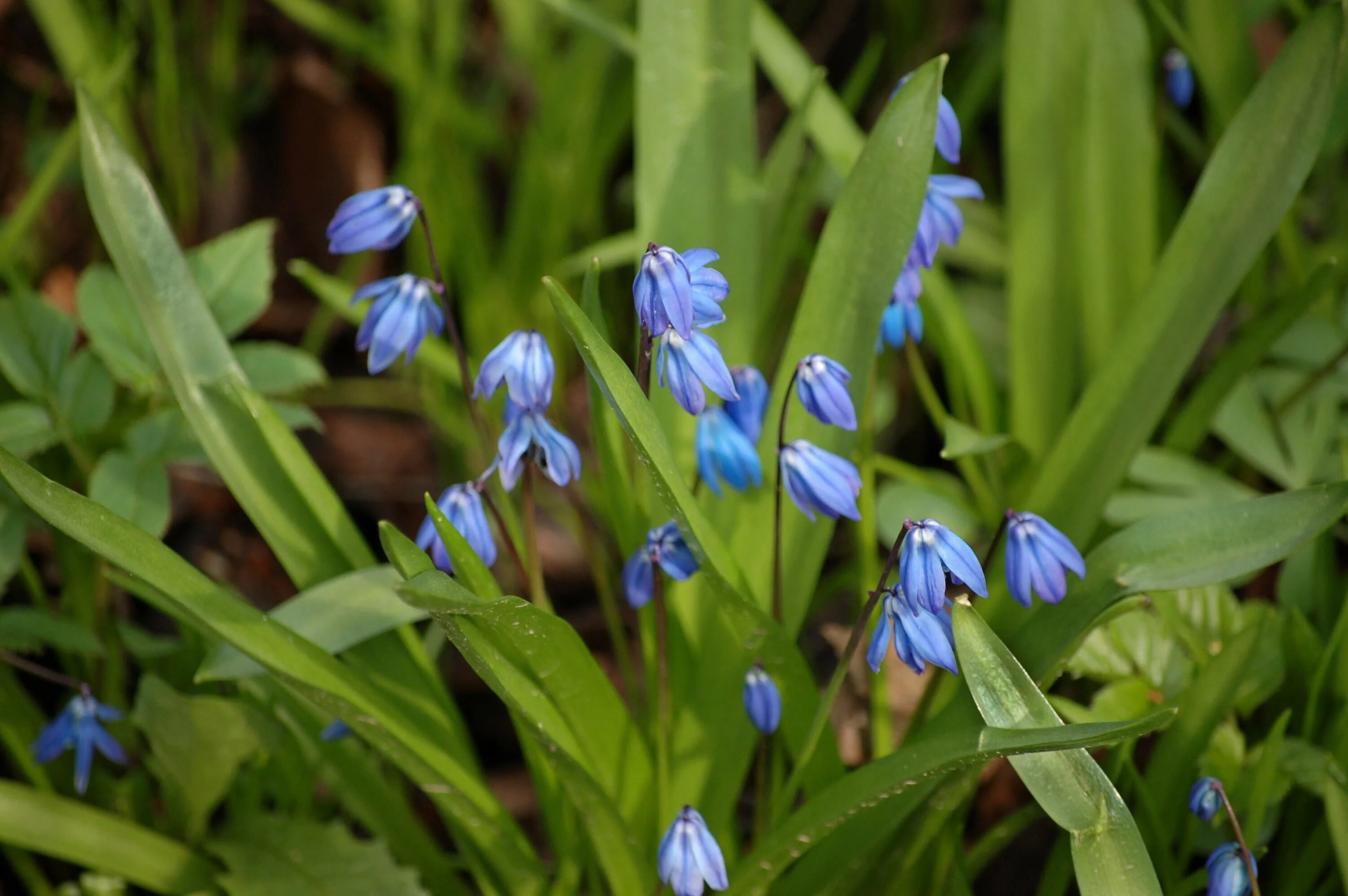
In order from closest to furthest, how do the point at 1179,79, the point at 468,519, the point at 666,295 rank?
the point at 666,295
the point at 468,519
the point at 1179,79

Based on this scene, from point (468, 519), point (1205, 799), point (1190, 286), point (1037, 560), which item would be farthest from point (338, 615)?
point (1190, 286)

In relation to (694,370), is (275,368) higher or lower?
lower

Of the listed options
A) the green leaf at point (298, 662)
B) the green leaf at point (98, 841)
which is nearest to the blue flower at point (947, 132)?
the green leaf at point (298, 662)

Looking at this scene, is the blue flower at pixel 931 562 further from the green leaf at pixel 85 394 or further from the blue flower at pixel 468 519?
the green leaf at pixel 85 394

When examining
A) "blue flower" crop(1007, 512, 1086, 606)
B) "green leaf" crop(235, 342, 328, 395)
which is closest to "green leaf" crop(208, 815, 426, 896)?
"green leaf" crop(235, 342, 328, 395)

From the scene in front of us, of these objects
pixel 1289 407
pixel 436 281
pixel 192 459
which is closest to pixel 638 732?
pixel 436 281

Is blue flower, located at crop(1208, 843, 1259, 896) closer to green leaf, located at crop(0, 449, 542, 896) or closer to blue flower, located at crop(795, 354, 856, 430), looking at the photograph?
blue flower, located at crop(795, 354, 856, 430)

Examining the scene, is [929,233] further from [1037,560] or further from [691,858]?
[691,858]
